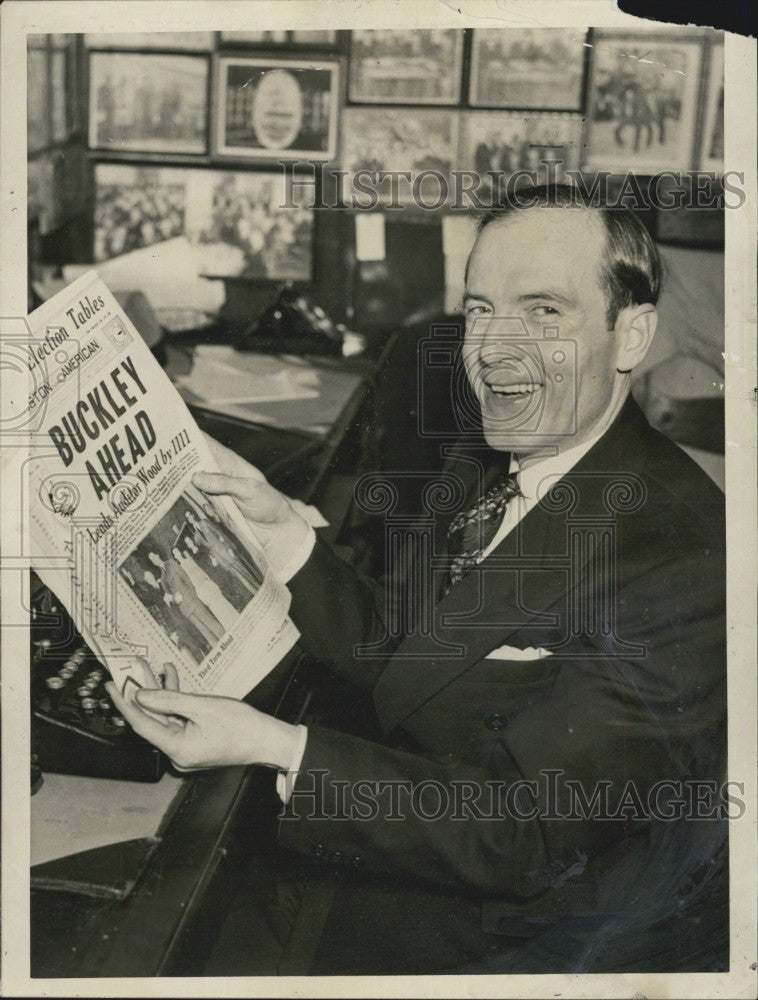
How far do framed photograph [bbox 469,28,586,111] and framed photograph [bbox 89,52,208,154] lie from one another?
369 millimetres

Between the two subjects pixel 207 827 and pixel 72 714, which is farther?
pixel 72 714

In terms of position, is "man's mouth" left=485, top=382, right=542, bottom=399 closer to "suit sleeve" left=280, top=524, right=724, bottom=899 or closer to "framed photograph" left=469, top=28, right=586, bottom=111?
"suit sleeve" left=280, top=524, right=724, bottom=899

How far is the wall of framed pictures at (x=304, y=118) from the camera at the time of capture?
4.15 ft

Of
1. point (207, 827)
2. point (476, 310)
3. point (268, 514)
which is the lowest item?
point (207, 827)

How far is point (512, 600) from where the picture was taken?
4.13 feet

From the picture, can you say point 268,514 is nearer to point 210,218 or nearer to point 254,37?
point 210,218

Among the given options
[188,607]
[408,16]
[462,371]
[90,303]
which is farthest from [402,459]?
[408,16]

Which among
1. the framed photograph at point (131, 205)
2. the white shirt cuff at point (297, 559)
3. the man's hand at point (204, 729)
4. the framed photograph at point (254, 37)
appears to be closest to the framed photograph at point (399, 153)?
the framed photograph at point (254, 37)

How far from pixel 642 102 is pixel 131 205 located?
70 cm

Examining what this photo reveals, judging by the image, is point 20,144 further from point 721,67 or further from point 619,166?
point 721,67

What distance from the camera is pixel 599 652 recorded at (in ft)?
4.10

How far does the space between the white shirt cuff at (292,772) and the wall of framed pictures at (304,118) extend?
0.61 m

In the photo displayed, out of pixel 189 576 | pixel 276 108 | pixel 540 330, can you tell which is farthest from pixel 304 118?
pixel 189 576

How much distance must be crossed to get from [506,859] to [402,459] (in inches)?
21.5
